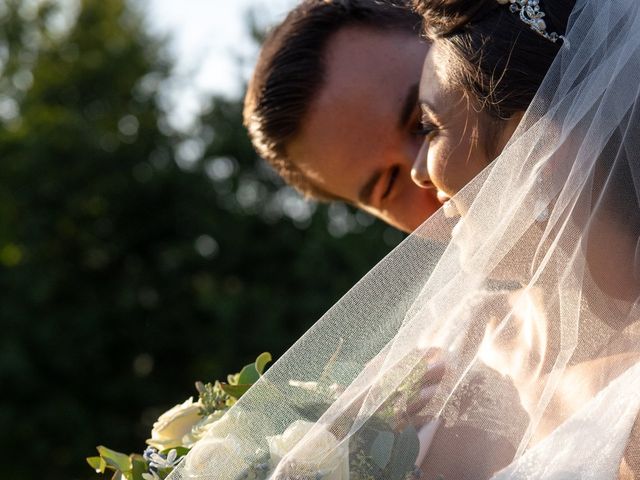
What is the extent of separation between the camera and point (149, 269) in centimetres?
1050

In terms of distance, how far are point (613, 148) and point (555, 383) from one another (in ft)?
1.64

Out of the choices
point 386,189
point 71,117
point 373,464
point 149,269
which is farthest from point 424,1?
point 71,117

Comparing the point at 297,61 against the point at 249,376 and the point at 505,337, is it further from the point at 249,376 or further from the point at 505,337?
the point at 505,337

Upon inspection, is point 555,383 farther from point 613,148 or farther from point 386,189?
point 386,189

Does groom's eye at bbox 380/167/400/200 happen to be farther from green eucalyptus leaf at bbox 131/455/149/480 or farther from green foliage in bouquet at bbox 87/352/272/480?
green eucalyptus leaf at bbox 131/455/149/480

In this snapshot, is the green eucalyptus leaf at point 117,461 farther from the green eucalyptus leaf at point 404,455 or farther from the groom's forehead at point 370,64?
the groom's forehead at point 370,64

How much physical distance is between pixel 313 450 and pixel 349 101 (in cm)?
210

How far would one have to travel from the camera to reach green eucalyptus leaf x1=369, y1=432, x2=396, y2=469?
72.7 inches

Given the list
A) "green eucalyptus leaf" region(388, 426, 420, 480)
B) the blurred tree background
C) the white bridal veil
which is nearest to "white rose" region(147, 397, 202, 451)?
the white bridal veil

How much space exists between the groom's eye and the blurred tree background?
5064 mm

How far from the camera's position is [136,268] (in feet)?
34.6

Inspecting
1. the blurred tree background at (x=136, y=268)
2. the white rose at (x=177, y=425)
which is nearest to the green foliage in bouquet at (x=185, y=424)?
the white rose at (x=177, y=425)

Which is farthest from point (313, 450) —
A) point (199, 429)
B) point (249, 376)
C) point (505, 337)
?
point (249, 376)

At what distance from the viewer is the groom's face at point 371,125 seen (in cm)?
361
